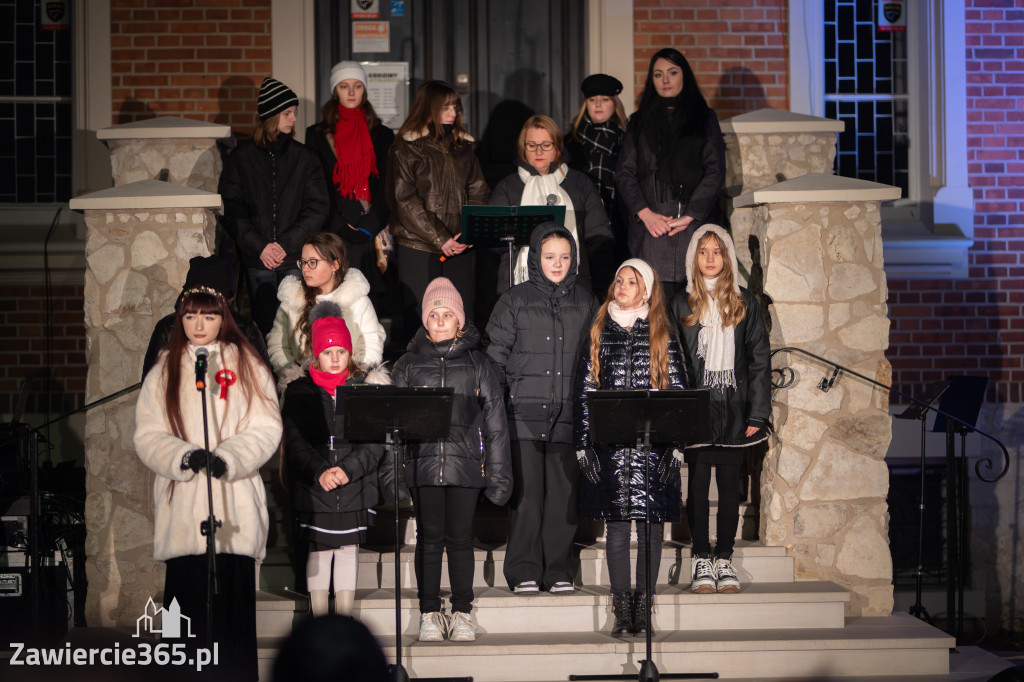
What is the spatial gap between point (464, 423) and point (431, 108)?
7.44 feet

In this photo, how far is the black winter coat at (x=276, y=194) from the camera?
6.66m

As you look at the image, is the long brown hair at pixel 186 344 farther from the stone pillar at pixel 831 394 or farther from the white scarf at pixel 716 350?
the stone pillar at pixel 831 394

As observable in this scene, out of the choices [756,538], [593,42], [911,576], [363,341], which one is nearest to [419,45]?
[593,42]

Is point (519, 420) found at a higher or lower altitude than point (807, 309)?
lower

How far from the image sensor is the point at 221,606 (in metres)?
4.90

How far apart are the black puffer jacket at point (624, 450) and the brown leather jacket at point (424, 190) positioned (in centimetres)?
156

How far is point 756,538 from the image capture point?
652cm

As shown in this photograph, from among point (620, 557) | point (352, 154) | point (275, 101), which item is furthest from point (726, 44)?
point (620, 557)

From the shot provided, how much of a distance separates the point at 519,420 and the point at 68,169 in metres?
4.80

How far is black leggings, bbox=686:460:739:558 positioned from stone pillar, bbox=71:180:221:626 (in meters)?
2.93

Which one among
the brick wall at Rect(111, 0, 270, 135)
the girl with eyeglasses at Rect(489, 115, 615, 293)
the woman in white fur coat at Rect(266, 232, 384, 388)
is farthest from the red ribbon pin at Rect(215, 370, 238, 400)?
the brick wall at Rect(111, 0, 270, 135)

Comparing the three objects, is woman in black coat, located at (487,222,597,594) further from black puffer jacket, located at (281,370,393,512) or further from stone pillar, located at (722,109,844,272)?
stone pillar, located at (722,109,844,272)

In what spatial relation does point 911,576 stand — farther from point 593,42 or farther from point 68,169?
point 68,169

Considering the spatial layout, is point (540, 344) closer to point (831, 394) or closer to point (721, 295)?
point (721, 295)
